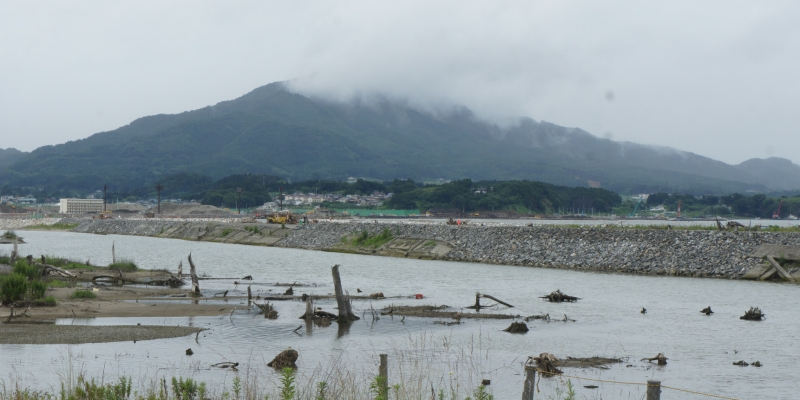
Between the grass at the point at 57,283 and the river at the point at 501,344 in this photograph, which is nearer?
the river at the point at 501,344

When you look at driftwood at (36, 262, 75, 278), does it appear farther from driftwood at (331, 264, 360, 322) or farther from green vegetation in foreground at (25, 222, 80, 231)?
green vegetation in foreground at (25, 222, 80, 231)

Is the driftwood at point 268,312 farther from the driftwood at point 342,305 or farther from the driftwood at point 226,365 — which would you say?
the driftwood at point 226,365

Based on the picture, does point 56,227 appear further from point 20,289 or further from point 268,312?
point 268,312

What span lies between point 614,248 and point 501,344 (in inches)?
1163

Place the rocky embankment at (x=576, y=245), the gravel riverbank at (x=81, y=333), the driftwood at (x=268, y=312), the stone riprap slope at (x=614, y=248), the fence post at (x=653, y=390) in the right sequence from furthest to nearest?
the rocky embankment at (x=576, y=245) → the stone riprap slope at (x=614, y=248) → the driftwood at (x=268, y=312) → the gravel riverbank at (x=81, y=333) → the fence post at (x=653, y=390)

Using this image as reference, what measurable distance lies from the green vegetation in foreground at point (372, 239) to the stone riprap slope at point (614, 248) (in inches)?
49.7

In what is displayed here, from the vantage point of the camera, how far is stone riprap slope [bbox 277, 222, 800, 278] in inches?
1730

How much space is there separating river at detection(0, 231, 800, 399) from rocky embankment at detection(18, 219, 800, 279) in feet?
17.7

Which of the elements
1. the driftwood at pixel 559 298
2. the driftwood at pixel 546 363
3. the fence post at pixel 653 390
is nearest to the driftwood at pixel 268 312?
the driftwood at pixel 546 363

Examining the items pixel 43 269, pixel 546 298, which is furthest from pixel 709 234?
pixel 43 269

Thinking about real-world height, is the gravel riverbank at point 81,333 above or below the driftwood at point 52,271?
below

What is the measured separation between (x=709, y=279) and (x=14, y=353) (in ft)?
112

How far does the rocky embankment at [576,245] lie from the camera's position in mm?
44188

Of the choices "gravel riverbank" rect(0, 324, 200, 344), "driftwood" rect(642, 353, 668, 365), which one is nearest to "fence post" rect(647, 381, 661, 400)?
"driftwood" rect(642, 353, 668, 365)
